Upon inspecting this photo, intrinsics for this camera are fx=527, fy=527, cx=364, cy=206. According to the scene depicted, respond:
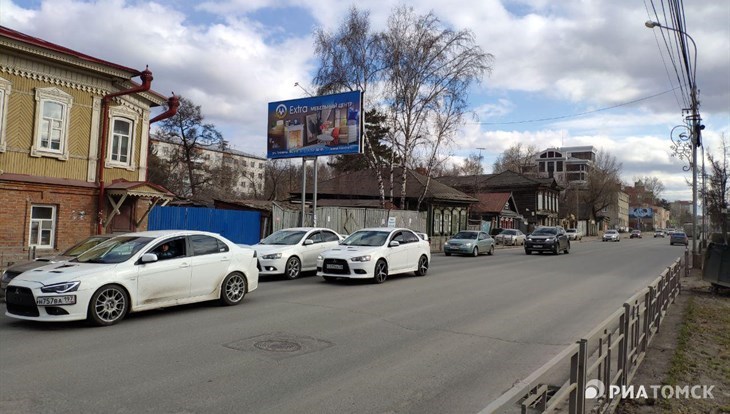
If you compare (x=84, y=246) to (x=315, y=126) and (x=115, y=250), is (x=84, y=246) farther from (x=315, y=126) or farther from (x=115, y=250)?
(x=315, y=126)

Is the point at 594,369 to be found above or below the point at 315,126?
below

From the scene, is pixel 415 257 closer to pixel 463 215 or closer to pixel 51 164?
pixel 51 164

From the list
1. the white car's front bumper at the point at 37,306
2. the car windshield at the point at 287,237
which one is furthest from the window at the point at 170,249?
the car windshield at the point at 287,237

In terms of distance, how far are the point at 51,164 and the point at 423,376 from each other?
50.3ft

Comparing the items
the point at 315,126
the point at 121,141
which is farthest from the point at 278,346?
the point at 315,126

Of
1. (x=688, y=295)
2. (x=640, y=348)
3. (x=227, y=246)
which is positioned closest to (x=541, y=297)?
(x=688, y=295)

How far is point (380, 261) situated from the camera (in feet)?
46.6

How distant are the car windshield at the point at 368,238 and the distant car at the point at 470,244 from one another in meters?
13.8

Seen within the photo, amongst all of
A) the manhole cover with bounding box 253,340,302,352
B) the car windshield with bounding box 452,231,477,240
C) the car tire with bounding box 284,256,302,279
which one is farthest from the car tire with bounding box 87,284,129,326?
the car windshield with bounding box 452,231,477,240

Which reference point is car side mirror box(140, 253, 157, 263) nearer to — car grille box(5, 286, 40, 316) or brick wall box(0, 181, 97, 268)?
car grille box(5, 286, 40, 316)

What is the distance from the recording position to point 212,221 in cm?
2259

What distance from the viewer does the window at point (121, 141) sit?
721 inches

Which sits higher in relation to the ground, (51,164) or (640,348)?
(51,164)

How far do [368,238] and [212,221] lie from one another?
32.5 feet
